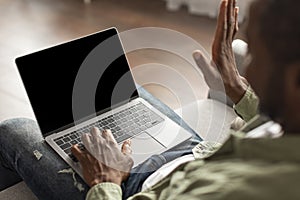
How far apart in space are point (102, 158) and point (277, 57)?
0.67m

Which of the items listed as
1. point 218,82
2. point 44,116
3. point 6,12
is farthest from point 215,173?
point 6,12

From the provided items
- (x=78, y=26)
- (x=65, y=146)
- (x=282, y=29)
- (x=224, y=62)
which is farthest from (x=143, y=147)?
(x=78, y=26)

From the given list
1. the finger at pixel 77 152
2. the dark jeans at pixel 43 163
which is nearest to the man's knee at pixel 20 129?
the dark jeans at pixel 43 163

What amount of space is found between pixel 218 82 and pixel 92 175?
433mm

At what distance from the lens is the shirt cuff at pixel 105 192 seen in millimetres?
1092

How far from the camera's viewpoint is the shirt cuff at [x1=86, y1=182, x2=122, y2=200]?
1.09 meters

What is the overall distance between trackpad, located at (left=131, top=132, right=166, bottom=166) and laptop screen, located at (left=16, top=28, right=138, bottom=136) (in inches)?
6.2

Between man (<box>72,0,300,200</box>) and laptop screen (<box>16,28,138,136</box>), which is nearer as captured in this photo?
man (<box>72,0,300,200</box>)

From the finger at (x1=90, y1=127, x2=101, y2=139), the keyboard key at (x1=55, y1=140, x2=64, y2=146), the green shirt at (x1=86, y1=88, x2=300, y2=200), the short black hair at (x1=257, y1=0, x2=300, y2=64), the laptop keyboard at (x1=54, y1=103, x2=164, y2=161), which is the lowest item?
the laptop keyboard at (x1=54, y1=103, x2=164, y2=161)

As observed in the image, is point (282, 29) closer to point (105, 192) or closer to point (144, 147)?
point (105, 192)

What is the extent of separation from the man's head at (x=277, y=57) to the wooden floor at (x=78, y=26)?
161cm

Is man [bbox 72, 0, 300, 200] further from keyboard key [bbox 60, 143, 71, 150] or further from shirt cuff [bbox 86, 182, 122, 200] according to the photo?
keyboard key [bbox 60, 143, 71, 150]

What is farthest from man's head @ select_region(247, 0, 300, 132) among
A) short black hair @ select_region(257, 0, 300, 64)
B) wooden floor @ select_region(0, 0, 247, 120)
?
wooden floor @ select_region(0, 0, 247, 120)

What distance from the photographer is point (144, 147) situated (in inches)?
53.3
